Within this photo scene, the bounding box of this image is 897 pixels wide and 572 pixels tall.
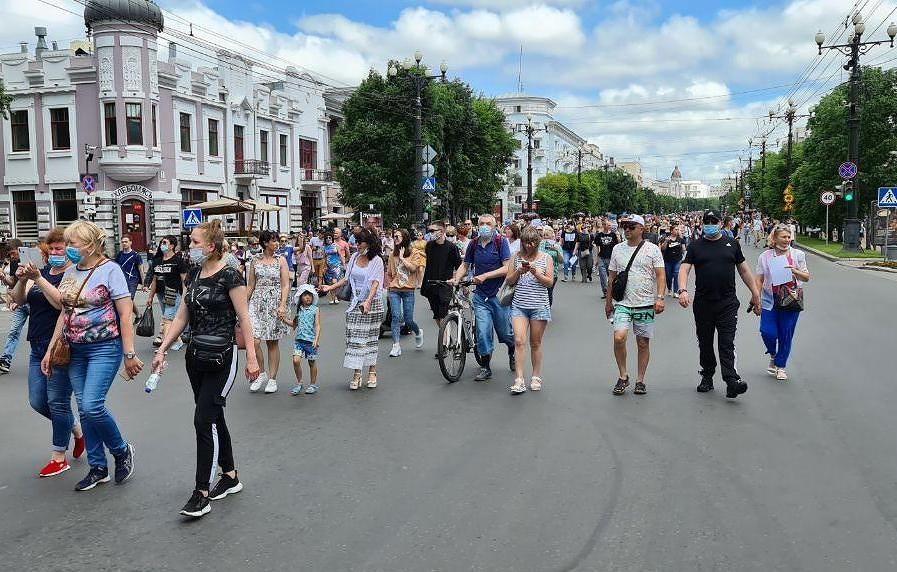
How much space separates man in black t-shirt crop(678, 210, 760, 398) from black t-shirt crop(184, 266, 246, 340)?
4.31 metres

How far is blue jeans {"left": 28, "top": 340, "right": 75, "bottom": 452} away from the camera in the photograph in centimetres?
533

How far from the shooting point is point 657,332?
11852mm

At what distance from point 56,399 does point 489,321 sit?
182 inches

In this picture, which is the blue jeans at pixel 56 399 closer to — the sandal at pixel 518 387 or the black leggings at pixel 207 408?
the black leggings at pixel 207 408

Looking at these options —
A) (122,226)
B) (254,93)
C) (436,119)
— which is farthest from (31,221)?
(436,119)

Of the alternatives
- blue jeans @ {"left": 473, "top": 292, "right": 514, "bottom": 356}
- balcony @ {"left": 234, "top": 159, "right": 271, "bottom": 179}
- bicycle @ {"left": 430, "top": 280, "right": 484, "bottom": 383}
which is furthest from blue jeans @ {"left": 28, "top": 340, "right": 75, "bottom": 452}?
balcony @ {"left": 234, "top": 159, "right": 271, "bottom": 179}

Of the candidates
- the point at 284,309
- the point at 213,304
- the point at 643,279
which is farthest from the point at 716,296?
the point at 213,304

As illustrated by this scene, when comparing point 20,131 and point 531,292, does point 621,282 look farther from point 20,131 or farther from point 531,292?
point 20,131

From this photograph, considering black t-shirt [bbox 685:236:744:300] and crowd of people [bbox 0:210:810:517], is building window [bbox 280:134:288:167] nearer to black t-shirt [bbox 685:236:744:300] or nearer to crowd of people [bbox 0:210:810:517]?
crowd of people [bbox 0:210:810:517]

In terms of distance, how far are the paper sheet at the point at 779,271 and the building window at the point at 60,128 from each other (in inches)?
1422

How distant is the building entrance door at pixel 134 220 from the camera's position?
119 feet

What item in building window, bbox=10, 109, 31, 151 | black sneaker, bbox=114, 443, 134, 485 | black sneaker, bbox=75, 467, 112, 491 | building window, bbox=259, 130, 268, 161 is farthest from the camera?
building window, bbox=259, 130, 268, 161

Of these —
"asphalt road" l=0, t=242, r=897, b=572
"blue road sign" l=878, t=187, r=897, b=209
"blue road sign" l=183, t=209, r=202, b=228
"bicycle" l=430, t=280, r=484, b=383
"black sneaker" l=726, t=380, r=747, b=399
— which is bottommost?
"asphalt road" l=0, t=242, r=897, b=572

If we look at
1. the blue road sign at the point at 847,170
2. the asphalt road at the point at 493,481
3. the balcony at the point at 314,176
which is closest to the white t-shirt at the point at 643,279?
the asphalt road at the point at 493,481
